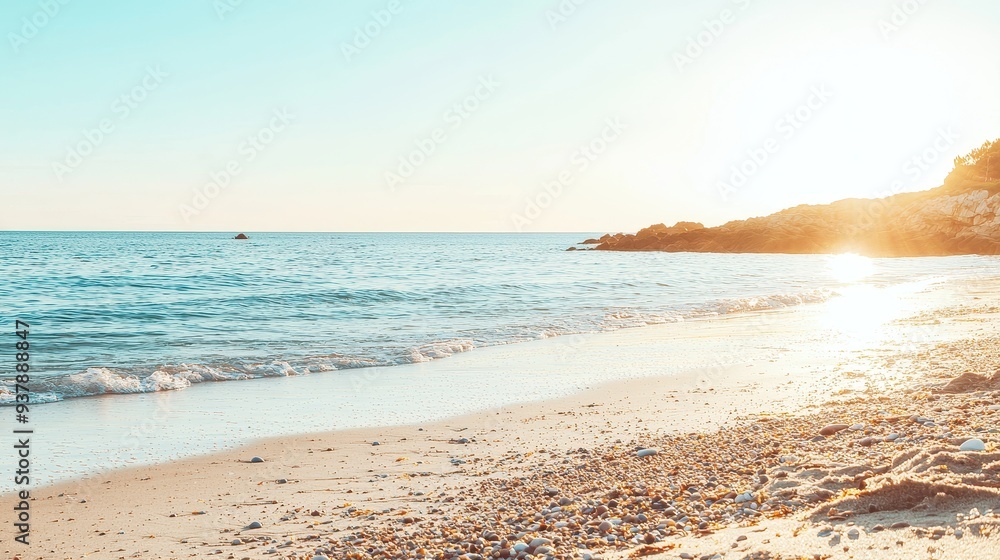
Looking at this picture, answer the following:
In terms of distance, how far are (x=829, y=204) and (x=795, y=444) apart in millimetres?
85928

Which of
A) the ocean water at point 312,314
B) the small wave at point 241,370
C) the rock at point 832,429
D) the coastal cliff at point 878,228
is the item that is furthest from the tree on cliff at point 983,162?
the rock at point 832,429

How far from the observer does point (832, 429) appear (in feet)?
20.4

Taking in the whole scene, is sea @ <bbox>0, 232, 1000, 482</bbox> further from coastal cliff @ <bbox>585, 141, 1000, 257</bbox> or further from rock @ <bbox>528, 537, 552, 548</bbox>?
coastal cliff @ <bbox>585, 141, 1000, 257</bbox>

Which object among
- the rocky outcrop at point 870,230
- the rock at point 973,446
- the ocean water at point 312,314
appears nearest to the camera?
the rock at point 973,446

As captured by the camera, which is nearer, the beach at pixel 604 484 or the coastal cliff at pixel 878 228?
the beach at pixel 604 484

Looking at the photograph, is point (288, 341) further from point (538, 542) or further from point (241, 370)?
point (538, 542)

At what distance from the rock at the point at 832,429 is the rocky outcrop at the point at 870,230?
59.3 m

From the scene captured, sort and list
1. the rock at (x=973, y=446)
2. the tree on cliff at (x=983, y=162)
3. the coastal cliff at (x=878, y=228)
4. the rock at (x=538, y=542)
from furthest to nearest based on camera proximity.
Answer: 1. the tree on cliff at (x=983, y=162)
2. the coastal cliff at (x=878, y=228)
3. the rock at (x=973, y=446)
4. the rock at (x=538, y=542)

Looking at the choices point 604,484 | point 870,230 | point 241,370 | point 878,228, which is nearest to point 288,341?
point 241,370

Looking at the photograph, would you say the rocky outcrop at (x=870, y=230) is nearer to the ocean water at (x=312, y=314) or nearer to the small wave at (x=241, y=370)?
the ocean water at (x=312, y=314)

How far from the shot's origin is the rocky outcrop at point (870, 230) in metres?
57.9

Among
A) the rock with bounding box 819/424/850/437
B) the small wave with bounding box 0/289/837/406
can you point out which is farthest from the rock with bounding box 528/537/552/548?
the small wave with bounding box 0/289/837/406

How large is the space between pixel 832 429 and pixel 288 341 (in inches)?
449

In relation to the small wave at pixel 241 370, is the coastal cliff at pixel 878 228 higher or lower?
higher
